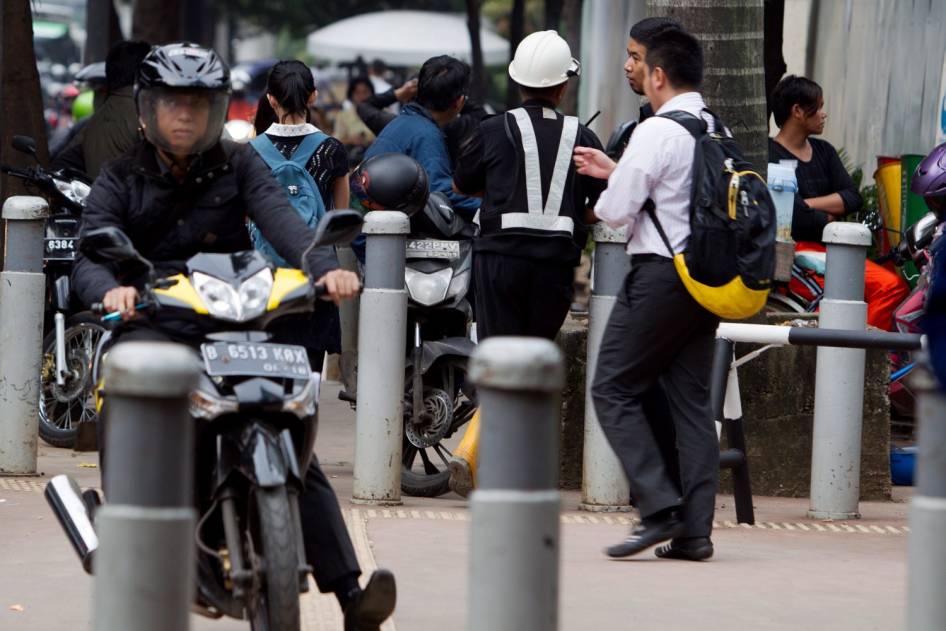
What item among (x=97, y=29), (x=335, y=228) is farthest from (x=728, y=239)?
(x=97, y=29)

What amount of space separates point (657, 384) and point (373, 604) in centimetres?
217

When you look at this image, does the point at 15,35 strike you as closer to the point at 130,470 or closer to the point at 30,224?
the point at 30,224

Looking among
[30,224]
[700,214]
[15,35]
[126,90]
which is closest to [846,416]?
[700,214]

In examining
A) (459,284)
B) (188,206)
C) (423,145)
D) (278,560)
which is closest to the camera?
(278,560)

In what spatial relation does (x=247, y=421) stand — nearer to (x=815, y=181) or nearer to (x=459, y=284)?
(x=459, y=284)

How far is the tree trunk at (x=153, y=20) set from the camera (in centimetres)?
1991

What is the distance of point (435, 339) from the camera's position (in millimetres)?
8680

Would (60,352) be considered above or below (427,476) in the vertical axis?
above

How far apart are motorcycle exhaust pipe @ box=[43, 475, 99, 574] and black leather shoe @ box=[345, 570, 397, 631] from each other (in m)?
0.73

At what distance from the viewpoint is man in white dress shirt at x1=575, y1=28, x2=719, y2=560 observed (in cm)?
643

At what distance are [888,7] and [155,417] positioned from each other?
1209 centimetres

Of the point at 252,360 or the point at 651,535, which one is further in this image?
the point at 651,535

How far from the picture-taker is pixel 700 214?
20.8 ft

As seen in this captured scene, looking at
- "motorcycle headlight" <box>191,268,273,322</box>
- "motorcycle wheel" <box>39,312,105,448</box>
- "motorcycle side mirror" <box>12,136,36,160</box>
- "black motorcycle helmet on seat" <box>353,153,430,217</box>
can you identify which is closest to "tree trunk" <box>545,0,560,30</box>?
"motorcycle side mirror" <box>12,136,36,160</box>
